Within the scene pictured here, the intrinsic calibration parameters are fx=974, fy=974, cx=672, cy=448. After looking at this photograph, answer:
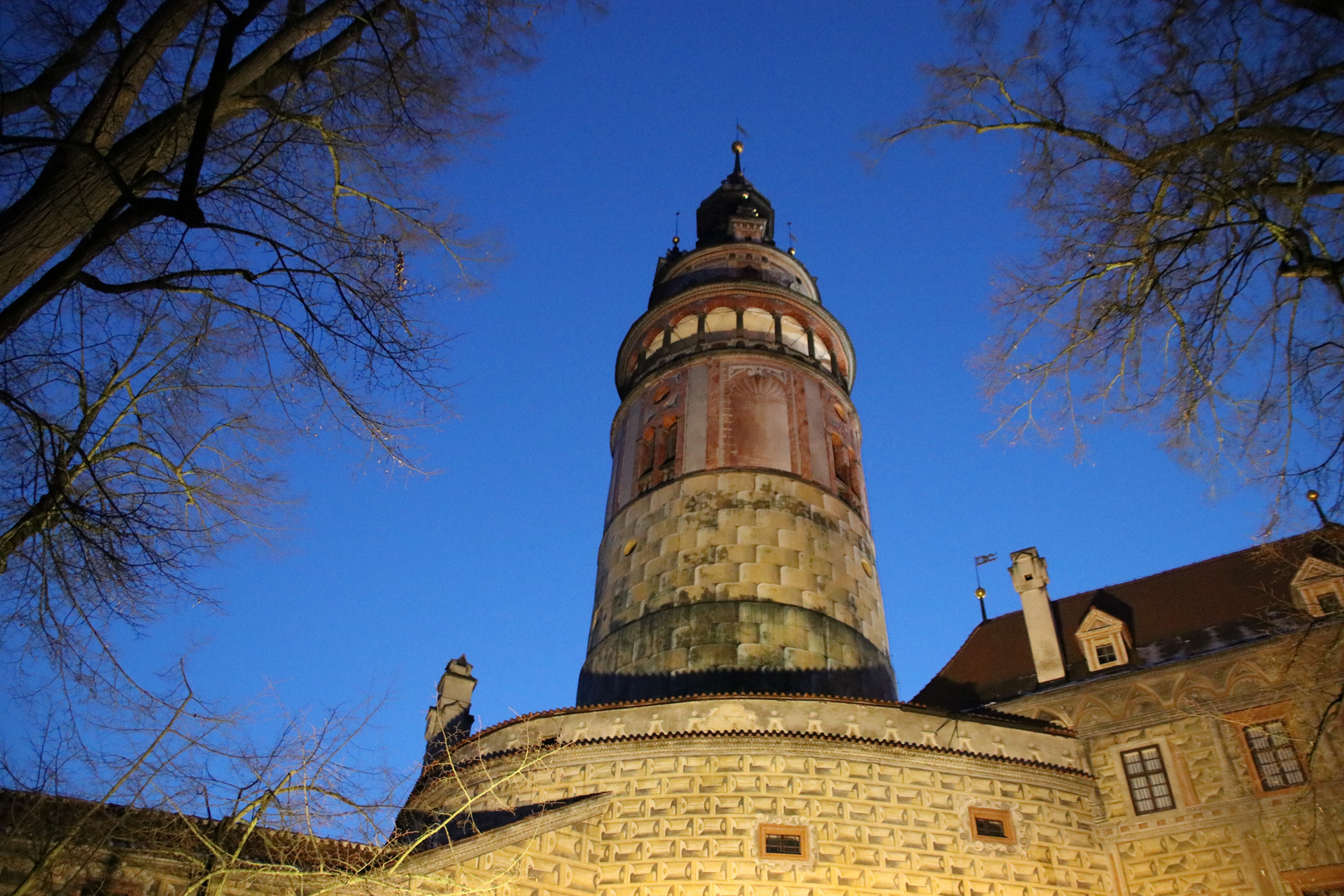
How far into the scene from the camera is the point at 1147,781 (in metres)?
13.4

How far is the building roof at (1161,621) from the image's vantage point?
46.7ft

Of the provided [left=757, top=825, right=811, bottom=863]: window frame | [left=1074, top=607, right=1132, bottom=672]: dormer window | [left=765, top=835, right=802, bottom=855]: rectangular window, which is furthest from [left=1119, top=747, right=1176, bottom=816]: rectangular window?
[left=765, top=835, right=802, bottom=855]: rectangular window

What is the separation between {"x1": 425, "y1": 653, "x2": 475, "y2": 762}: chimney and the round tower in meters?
2.12

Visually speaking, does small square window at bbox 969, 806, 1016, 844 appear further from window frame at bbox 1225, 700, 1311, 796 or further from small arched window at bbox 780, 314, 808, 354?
small arched window at bbox 780, 314, 808, 354

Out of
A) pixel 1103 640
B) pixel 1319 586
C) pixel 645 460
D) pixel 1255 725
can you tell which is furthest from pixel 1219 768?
pixel 645 460

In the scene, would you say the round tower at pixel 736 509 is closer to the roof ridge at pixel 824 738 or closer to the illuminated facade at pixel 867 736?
the illuminated facade at pixel 867 736

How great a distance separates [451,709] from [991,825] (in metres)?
9.19

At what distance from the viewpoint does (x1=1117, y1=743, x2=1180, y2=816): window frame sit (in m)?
13.1

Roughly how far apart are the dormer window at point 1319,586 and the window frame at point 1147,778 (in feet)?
9.63

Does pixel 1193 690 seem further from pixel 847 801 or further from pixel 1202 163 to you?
pixel 1202 163

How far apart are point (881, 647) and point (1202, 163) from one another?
41.2 feet

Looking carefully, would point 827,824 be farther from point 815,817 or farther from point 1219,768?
point 1219,768

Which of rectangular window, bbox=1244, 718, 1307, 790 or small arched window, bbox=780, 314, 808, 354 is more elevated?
small arched window, bbox=780, 314, 808, 354

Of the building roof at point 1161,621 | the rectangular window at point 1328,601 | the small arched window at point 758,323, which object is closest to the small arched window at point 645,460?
the small arched window at point 758,323
